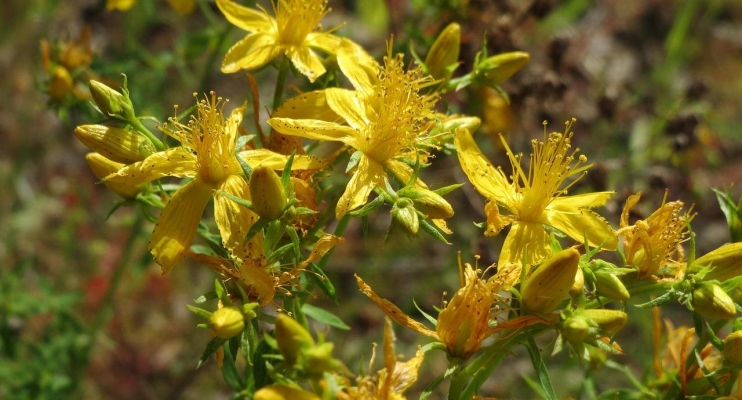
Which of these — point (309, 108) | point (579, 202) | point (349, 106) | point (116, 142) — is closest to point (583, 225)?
point (579, 202)

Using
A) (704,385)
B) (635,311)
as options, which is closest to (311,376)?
(704,385)

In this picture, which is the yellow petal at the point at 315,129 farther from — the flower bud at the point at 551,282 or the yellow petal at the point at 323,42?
the flower bud at the point at 551,282

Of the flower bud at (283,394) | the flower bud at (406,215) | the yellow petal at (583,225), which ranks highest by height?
the flower bud at (406,215)

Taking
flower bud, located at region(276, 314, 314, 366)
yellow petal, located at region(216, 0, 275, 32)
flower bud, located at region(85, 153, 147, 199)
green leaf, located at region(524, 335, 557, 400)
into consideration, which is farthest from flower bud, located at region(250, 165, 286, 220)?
yellow petal, located at region(216, 0, 275, 32)

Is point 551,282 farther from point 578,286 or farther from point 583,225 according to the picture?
point 583,225

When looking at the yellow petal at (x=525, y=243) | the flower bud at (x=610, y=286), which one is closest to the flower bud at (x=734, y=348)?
the flower bud at (x=610, y=286)

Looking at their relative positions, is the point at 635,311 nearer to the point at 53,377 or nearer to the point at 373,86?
the point at 373,86
